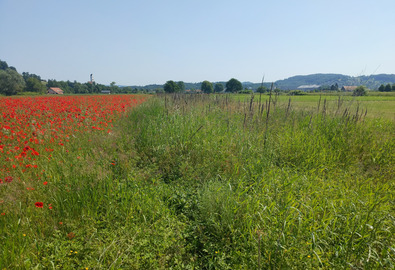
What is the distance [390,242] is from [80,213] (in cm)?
347

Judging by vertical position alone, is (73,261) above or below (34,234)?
below

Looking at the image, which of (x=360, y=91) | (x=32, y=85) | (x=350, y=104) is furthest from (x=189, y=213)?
(x=32, y=85)

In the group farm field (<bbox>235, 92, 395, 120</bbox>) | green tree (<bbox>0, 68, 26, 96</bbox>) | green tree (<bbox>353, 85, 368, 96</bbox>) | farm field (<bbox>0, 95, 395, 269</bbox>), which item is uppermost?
green tree (<bbox>0, 68, 26, 96</bbox>)

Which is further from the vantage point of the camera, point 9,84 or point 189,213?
point 9,84

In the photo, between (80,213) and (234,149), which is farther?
(234,149)

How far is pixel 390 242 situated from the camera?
1920mm

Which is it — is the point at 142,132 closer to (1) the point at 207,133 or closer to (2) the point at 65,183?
(1) the point at 207,133

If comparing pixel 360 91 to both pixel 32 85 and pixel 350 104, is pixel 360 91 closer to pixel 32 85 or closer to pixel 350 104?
pixel 350 104

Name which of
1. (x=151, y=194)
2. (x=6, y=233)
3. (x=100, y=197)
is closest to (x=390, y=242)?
(x=151, y=194)

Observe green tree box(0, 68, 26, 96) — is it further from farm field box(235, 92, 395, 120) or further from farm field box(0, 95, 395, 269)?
farm field box(0, 95, 395, 269)

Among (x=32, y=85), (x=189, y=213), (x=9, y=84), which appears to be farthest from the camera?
(x=32, y=85)

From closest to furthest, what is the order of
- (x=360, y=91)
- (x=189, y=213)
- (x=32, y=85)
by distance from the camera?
(x=189, y=213) → (x=360, y=91) → (x=32, y=85)

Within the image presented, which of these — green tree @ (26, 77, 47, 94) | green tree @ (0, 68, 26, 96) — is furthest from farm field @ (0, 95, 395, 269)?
green tree @ (26, 77, 47, 94)

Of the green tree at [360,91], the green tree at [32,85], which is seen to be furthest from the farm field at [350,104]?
the green tree at [32,85]
